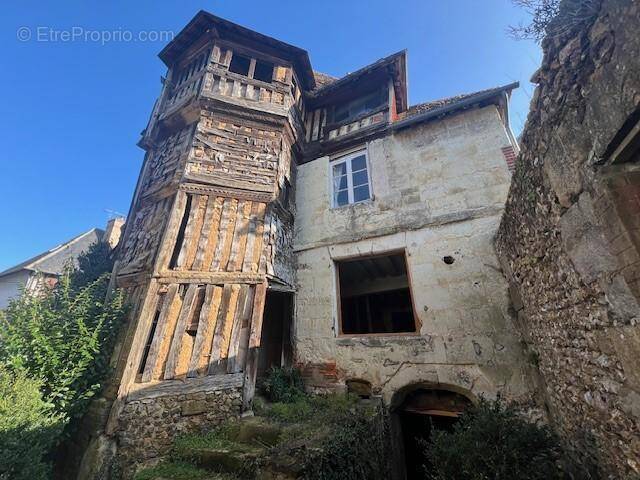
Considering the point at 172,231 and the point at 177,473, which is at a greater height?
the point at 172,231

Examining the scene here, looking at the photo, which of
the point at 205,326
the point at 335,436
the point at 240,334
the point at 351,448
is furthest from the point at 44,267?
the point at 351,448

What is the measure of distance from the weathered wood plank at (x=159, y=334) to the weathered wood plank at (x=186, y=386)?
181 mm

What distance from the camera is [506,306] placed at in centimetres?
471

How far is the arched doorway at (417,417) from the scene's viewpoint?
16.0ft

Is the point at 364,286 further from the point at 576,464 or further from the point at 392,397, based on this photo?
the point at 576,464

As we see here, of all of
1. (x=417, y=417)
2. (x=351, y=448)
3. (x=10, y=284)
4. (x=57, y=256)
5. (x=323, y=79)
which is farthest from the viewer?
(x=57, y=256)

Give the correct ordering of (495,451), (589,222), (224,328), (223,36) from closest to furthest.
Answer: (589,222)
(495,451)
(224,328)
(223,36)

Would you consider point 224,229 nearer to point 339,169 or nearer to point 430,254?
point 339,169

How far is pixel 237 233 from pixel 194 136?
2734 mm

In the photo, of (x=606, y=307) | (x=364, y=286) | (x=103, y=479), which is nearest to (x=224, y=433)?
(x=103, y=479)

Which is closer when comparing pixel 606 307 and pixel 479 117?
pixel 606 307

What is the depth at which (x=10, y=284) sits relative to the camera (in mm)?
13453

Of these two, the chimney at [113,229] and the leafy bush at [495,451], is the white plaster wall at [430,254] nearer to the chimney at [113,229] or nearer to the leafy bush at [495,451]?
the leafy bush at [495,451]

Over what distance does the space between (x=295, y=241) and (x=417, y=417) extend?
15.5ft
